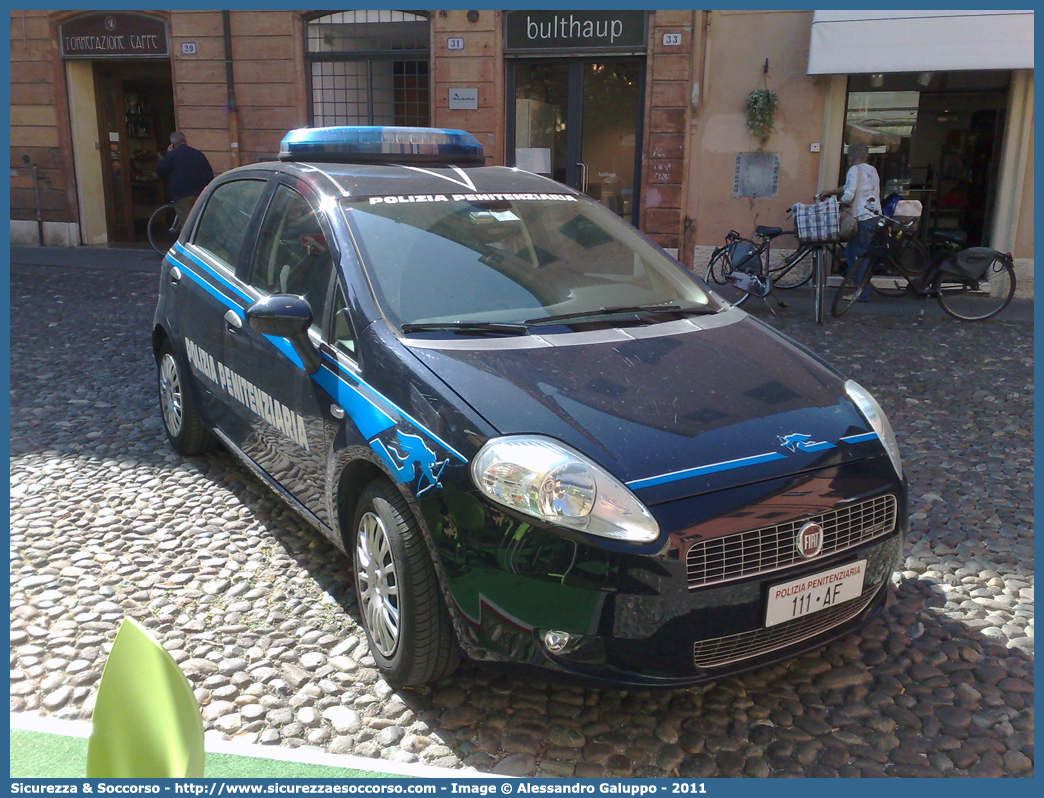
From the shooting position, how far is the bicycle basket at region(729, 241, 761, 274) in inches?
397

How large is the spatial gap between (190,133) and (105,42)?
216 cm

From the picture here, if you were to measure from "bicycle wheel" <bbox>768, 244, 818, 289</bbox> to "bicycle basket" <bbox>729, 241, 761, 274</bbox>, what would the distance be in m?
0.32

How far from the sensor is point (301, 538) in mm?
4090

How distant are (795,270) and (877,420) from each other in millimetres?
8596

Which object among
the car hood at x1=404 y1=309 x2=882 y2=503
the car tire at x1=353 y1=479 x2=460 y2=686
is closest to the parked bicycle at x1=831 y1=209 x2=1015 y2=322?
the car hood at x1=404 y1=309 x2=882 y2=503

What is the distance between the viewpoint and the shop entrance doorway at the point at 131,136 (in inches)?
621

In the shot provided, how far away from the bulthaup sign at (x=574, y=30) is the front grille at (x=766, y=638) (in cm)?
1147

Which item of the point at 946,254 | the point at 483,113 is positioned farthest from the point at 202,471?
the point at 483,113

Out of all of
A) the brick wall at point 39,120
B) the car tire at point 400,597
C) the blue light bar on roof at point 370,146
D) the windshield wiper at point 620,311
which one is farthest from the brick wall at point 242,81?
the car tire at point 400,597

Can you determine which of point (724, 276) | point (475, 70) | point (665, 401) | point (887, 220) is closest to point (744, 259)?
point (724, 276)

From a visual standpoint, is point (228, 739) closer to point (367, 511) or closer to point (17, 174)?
point (367, 511)

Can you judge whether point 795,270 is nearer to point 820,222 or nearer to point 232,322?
point 820,222

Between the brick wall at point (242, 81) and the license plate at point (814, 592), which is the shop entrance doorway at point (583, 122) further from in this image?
the license plate at point (814, 592)

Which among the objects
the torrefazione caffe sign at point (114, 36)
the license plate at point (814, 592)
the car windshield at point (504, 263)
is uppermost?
the torrefazione caffe sign at point (114, 36)
